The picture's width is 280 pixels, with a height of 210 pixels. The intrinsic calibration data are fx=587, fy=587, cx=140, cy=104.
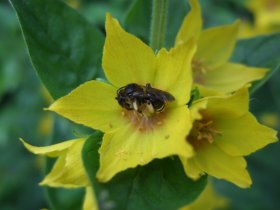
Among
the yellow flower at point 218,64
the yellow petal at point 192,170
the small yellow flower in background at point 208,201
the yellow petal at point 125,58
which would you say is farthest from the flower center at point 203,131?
the small yellow flower in background at point 208,201

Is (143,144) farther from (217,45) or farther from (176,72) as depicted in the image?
(217,45)

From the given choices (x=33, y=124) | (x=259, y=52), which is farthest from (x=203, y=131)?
(x=33, y=124)

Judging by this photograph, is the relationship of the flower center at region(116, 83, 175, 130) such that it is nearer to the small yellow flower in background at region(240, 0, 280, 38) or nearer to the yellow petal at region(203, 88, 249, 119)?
the yellow petal at region(203, 88, 249, 119)

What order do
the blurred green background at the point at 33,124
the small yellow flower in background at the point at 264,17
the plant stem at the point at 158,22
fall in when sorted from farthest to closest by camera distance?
the small yellow flower in background at the point at 264,17 → the blurred green background at the point at 33,124 → the plant stem at the point at 158,22

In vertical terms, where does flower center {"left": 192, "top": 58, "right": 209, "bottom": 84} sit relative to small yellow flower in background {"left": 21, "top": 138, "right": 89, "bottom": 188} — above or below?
below

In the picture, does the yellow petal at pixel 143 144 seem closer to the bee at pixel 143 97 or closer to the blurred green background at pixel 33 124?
the bee at pixel 143 97

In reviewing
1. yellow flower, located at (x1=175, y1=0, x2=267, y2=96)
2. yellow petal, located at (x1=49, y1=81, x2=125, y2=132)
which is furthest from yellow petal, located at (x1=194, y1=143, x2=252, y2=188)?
yellow flower, located at (x1=175, y1=0, x2=267, y2=96)
